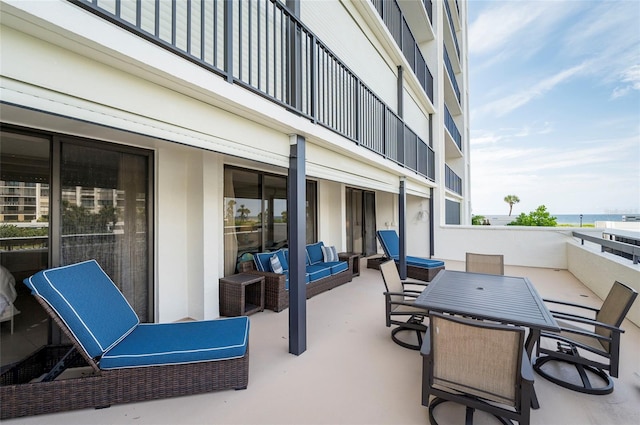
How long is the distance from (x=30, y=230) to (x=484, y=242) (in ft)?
35.1

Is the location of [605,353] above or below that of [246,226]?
below

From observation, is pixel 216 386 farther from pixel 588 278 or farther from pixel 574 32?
pixel 574 32

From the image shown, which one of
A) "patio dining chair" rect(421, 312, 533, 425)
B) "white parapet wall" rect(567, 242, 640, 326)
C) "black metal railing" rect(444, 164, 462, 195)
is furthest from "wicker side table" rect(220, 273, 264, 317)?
"black metal railing" rect(444, 164, 462, 195)

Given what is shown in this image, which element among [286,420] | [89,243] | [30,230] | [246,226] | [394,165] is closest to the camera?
[286,420]

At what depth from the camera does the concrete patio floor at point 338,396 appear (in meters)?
2.19

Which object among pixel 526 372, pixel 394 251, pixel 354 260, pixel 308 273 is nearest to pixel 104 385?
pixel 526 372

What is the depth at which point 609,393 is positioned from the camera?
2504 mm

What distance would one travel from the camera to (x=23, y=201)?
2.81 metres

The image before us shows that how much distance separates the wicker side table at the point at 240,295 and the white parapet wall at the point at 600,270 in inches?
220

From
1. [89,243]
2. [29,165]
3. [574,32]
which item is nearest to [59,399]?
[89,243]

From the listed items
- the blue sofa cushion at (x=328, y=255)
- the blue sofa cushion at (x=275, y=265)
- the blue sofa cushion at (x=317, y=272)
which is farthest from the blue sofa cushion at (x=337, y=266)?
the blue sofa cushion at (x=275, y=265)

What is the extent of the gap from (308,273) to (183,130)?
3.76 meters

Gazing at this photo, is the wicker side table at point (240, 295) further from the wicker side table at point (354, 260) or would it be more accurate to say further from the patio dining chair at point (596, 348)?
the patio dining chair at point (596, 348)

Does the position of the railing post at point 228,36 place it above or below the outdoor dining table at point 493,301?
above
